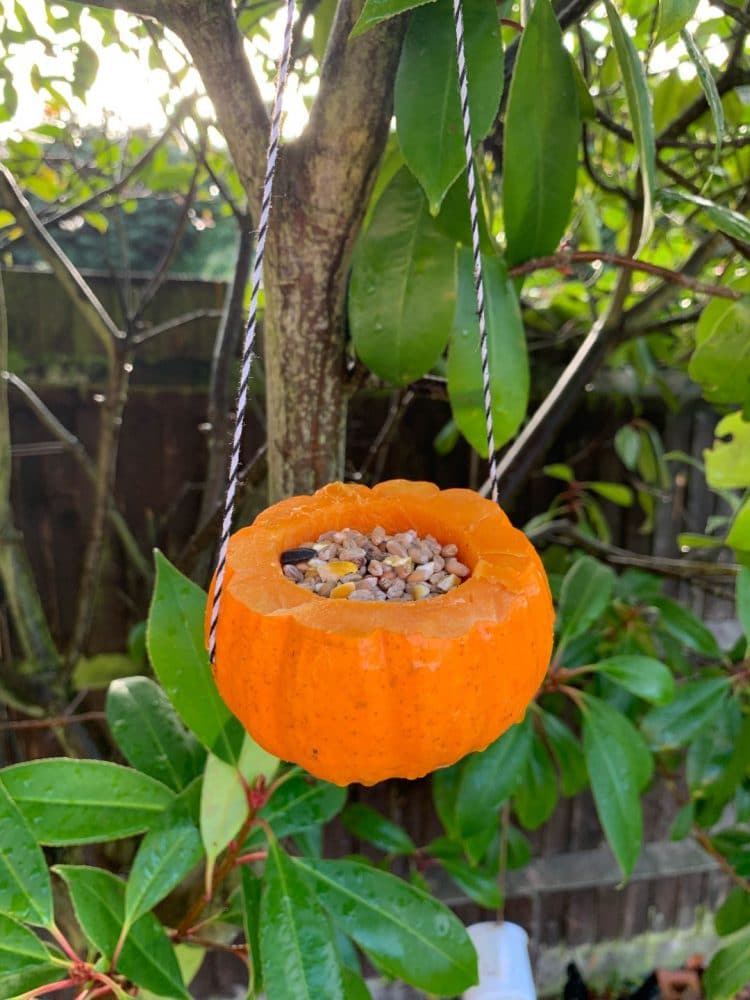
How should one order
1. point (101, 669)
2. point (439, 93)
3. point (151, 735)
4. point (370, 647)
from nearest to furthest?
point (370, 647), point (439, 93), point (151, 735), point (101, 669)

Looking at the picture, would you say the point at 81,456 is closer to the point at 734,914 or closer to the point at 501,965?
the point at 501,965

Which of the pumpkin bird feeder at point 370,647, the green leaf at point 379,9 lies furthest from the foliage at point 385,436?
the pumpkin bird feeder at point 370,647

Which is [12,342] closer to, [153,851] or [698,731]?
[153,851]

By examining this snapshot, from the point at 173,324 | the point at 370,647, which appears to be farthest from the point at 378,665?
the point at 173,324

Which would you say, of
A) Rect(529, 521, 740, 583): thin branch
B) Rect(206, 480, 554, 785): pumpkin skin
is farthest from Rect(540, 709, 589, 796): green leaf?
Rect(206, 480, 554, 785): pumpkin skin

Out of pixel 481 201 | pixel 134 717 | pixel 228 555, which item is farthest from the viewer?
pixel 134 717

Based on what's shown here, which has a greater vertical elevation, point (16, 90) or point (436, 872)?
point (16, 90)

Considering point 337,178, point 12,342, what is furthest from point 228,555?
point 12,342
